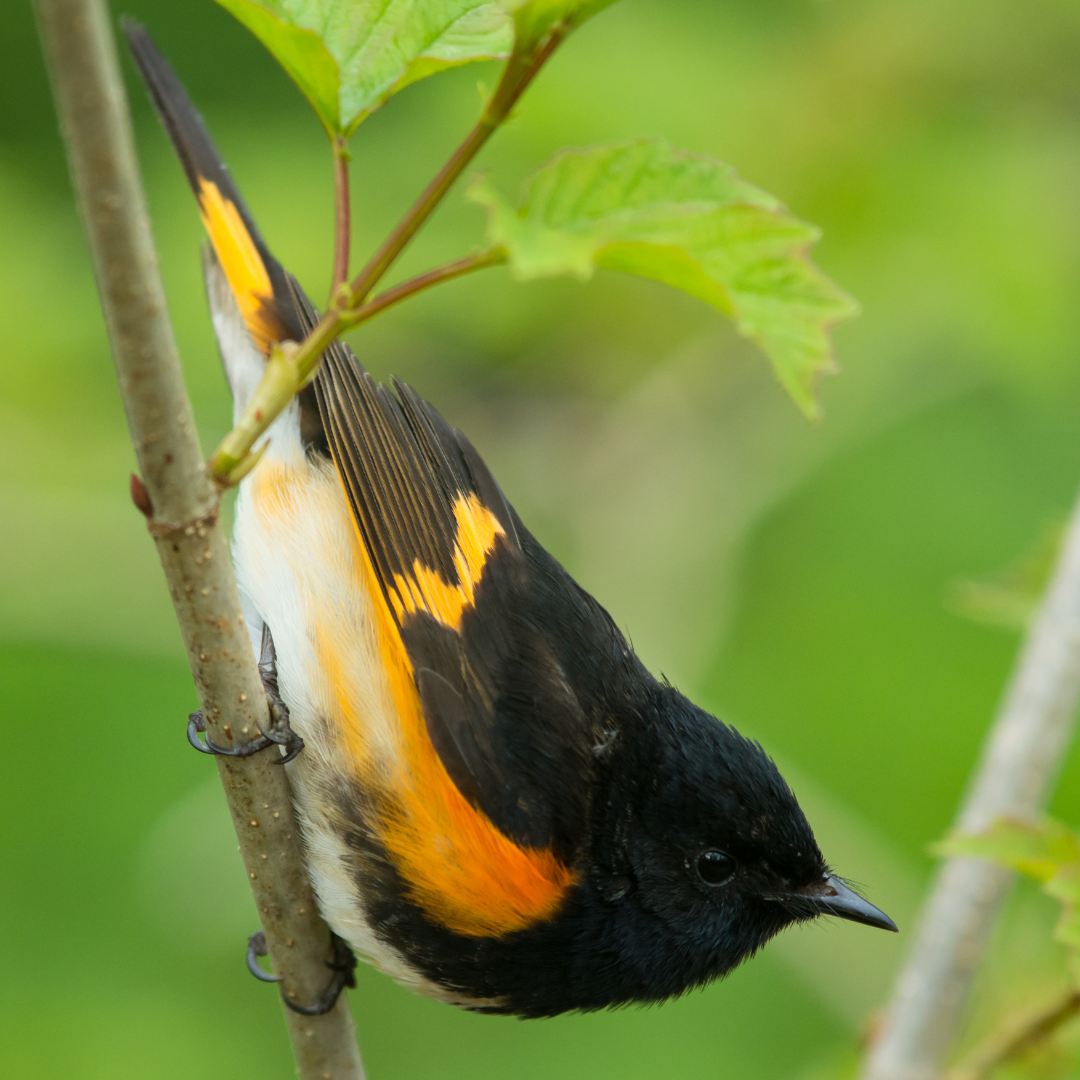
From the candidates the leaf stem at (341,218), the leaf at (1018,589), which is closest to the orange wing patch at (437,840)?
A: the leaf at (1018,589)

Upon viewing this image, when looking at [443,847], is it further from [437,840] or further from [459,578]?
[459,578]

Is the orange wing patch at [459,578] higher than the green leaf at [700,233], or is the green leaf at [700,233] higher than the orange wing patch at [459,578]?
the green leaf at [700,233]

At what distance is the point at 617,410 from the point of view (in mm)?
3482

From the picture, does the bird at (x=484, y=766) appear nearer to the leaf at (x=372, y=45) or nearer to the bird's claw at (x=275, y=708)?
the bird's claw at (x=275, y=708)

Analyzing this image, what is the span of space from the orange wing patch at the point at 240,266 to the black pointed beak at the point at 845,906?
1.55m

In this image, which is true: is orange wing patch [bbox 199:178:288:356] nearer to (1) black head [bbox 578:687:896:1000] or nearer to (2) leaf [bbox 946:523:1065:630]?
(1) black head [bbox 578:687:896:1000]

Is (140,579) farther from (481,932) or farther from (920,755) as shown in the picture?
(920,755)

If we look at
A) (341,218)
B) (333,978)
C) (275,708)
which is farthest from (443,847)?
(341,218)

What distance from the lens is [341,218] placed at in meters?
1.12

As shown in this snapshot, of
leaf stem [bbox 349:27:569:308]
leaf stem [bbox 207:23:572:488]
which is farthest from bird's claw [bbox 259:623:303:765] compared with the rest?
leaf stem [bbox 349:27:569:308]

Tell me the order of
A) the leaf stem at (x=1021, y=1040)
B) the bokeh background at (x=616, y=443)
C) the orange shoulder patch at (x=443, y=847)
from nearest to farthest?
the leaf stem at (x=1021, y=1040)
the orange shoulder patch at (x=443, y=847)
the bokeh background at (x=616, y=443)

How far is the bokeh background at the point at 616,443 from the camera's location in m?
2.92

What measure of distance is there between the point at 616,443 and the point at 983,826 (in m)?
1.67

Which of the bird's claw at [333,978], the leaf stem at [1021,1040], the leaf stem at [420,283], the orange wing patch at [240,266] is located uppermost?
the orange wing patch at [240,266]
